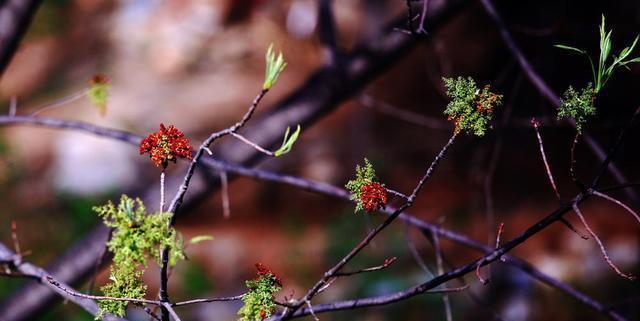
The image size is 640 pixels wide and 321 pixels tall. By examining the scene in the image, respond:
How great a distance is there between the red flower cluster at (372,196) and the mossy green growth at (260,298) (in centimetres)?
19

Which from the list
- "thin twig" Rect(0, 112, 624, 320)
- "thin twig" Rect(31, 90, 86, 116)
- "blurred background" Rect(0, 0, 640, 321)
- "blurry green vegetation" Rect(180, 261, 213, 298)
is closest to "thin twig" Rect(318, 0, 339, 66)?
"blurred background" Rect(0, 0, 640, 321)

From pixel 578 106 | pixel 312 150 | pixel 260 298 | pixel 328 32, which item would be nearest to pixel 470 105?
pixel 578 106

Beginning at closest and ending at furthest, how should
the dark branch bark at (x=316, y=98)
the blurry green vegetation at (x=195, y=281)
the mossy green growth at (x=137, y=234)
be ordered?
the mossy green growth at (x=137, y=234), the dark branch bark at (x=316, y=98), the blurry green vegetation at (x=195, y=281)

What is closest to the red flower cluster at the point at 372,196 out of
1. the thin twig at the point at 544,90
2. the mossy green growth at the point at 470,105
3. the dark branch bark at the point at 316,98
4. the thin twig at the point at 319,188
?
the mossy green growth at the point at 470,105

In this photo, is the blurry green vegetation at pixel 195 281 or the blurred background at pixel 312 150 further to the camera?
the blurry green vegetation at pixel 195 281

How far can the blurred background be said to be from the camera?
12.3 ft

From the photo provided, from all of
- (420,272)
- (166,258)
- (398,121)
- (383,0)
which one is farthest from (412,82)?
(166,258)

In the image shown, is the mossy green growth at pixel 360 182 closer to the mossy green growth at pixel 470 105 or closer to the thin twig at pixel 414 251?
the mossy green growth at pixel 470 105

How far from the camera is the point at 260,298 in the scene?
0.90 meters

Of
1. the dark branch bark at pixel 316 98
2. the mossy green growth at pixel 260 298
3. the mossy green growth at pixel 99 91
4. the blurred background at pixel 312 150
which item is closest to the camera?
the mossy green growth at pixel 260 298

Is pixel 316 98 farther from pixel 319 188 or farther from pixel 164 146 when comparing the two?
pixel 164 146

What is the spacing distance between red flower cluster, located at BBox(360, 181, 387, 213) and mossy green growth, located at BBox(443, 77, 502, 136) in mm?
137

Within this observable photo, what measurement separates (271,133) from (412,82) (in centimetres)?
366

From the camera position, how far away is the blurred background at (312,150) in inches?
147
